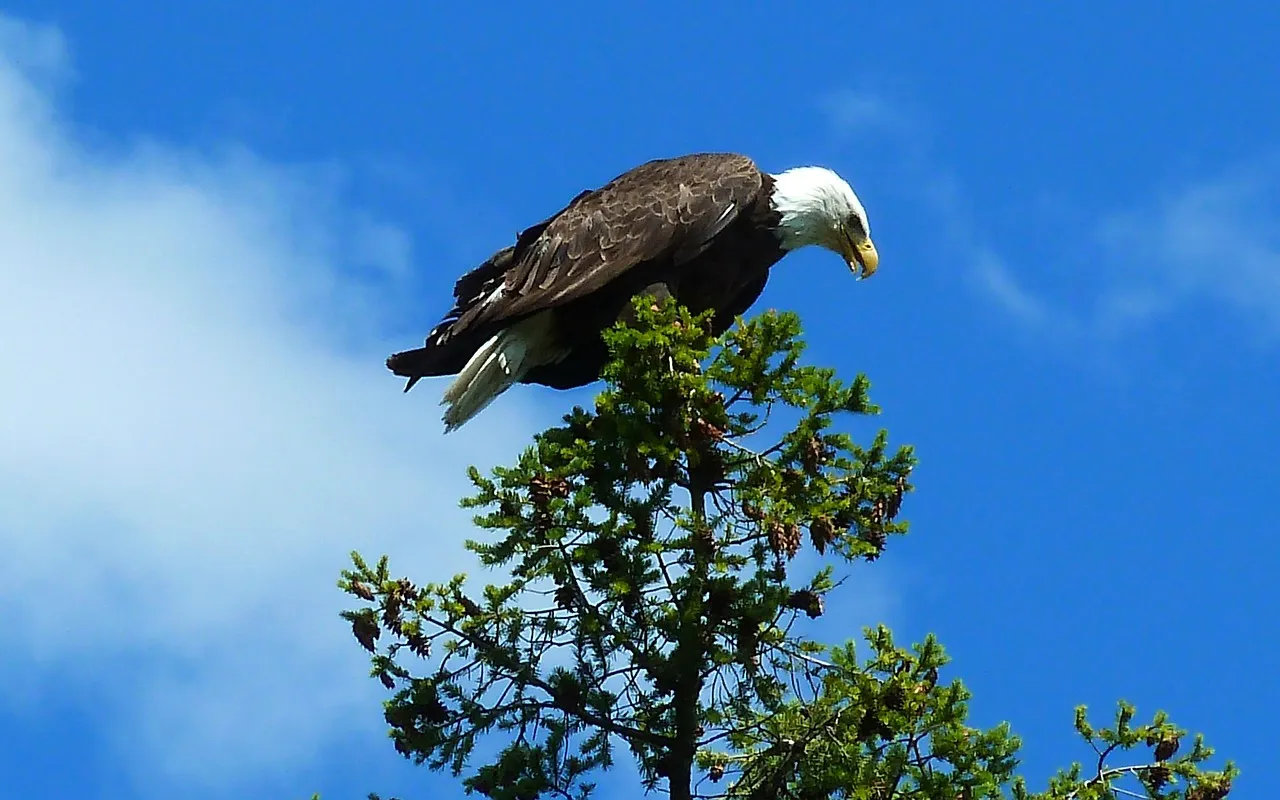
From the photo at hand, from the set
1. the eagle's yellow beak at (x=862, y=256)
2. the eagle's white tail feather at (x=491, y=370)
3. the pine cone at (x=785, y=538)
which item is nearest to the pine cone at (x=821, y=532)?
the pine cone at (x=785, y=538)

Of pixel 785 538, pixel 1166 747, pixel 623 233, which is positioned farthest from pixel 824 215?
pixel 1166 747

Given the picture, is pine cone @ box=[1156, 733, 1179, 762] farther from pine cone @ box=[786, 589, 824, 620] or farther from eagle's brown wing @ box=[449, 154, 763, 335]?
eagle's brown wing @ box=[449, 154, 763, 335]

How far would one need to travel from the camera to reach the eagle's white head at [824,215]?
7738mm

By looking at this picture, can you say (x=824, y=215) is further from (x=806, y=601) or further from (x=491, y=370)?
(x=806, y=601)

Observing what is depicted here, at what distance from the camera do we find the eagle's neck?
772 cm

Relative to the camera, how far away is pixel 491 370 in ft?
24.5

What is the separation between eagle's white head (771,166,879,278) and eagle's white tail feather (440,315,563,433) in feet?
4.06

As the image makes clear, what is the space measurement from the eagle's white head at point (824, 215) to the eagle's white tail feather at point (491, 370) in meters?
1.24

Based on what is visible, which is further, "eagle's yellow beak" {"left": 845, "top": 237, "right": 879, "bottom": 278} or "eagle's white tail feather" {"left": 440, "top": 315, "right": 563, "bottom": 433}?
"eagle's yellow beak" {"left": 845, "top": 237, "right": 879, "bottom": 278}

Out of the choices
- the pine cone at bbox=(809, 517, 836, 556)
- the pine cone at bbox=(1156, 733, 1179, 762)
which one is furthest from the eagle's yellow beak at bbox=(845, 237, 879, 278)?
the pine cone at bbox=(1156, 733, 1179, 762)

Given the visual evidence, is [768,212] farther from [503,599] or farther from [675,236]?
[503,599]

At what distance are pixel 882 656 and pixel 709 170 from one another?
2757 mm

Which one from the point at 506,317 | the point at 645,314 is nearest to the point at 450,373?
the point at 506,317

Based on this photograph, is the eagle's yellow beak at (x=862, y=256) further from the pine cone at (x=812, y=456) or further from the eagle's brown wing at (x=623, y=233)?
the pine cone at (x=812, y=456)
